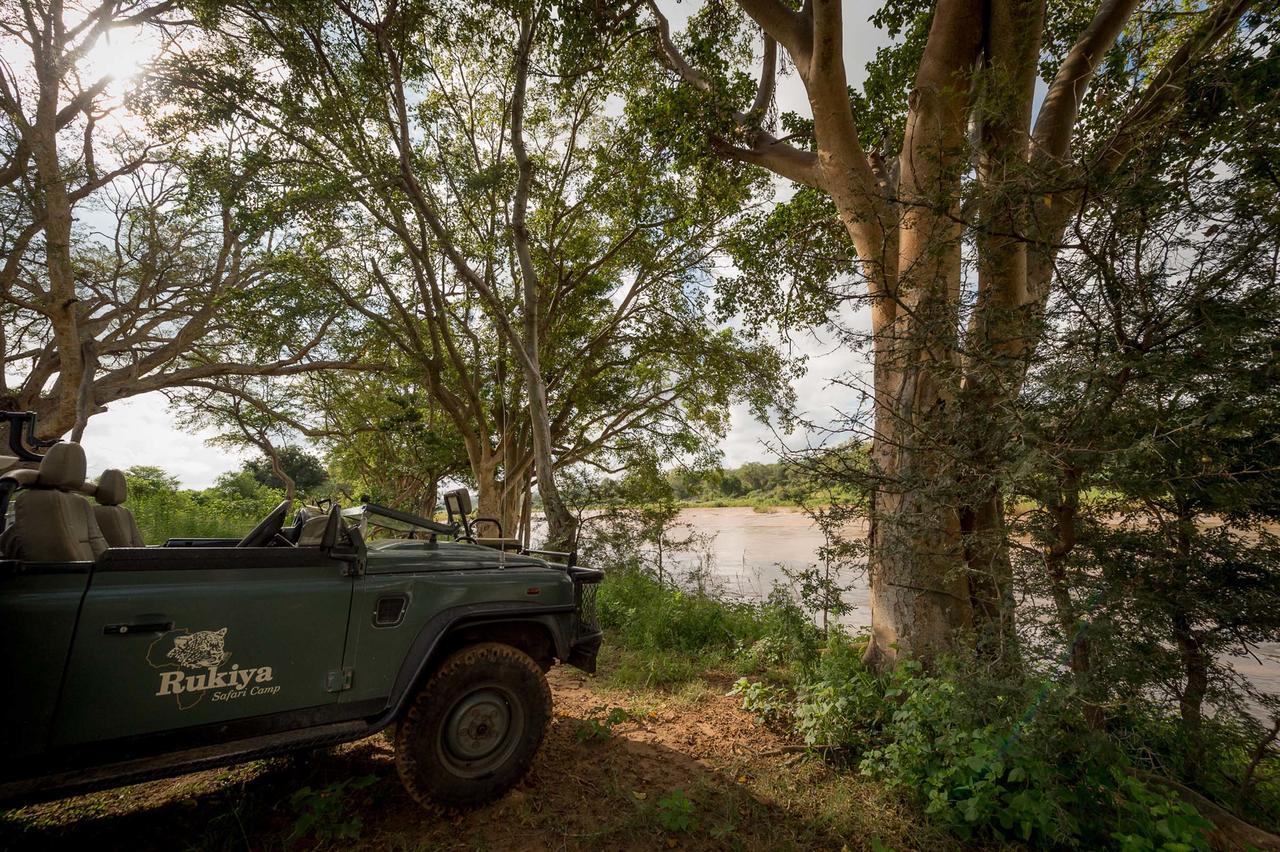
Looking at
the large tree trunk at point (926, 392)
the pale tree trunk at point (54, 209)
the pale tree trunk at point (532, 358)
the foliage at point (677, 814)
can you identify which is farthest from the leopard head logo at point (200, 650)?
the pale tree trunk at point (54, 209)

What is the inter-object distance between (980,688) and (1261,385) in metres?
2.01

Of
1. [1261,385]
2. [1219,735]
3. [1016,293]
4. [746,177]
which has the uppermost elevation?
[746,177]

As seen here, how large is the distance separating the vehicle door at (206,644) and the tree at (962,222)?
3.62m

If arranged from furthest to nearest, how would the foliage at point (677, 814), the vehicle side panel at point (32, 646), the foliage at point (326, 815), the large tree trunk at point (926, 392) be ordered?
the large tree trunk at point (926, 392) → the foliage at point (677, 814) → the foliage at point (326, 815) → the vehicle side panel at point (32, 646)

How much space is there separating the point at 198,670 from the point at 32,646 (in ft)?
1.86

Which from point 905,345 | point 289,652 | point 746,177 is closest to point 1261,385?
point 905,345

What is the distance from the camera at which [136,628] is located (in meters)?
2.21

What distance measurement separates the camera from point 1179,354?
7.73 ft

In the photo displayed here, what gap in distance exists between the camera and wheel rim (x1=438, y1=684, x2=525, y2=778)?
2.94 m

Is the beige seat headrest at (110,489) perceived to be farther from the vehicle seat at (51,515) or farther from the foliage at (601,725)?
the foliage at (601,725)

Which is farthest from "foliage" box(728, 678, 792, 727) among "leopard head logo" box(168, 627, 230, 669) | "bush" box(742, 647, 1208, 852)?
"leopard head logo" box(168, 627, 230, 669)

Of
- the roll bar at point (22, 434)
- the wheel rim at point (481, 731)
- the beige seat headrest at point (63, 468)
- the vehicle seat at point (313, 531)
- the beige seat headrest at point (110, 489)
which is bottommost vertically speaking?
the wheel rim at point (481, 731)

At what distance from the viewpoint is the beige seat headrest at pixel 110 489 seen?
3.10 meters

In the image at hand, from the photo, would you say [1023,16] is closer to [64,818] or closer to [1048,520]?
[1048,520]
